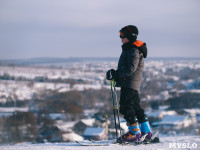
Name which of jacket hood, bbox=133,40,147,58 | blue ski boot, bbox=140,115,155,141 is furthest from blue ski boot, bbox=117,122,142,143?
jacket hood, bbox=133,40,147,58

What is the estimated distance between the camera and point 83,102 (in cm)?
4131

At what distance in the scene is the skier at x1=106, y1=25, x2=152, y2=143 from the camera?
13.8ft

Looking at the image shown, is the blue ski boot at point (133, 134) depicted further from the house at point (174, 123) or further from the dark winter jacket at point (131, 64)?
the house at point (174, 123)

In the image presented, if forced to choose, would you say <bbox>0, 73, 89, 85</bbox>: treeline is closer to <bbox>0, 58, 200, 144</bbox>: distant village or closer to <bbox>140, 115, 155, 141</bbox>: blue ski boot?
<bbox>0, 58, 200, 144</bbox>: distant village

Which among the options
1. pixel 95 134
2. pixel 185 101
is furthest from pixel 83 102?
pixel 95 134

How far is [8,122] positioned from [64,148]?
58.1ft

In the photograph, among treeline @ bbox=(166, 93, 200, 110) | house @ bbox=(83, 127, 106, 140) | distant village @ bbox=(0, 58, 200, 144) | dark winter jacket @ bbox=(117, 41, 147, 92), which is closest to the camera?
dark winter jacket @ bbox=(117, 41, 147, 92)

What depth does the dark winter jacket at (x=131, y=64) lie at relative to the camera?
165 inches

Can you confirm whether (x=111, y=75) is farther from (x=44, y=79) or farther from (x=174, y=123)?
(x=44, y=79)

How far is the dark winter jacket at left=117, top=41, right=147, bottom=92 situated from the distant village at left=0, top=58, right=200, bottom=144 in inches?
403

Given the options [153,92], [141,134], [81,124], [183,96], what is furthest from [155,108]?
[141,134]

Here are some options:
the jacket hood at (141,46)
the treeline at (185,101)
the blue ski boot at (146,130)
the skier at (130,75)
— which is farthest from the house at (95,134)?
the treeline at (185,101)

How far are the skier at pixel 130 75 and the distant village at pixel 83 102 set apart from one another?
1004 centimetres

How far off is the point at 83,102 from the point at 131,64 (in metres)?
37.4
